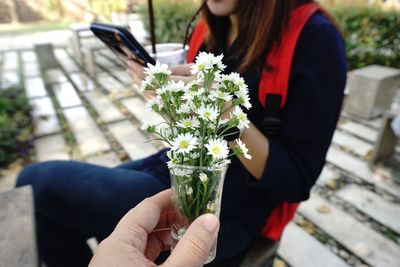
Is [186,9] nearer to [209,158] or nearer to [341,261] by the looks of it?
[341,261]

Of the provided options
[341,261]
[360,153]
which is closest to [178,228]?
Result: [341,261]

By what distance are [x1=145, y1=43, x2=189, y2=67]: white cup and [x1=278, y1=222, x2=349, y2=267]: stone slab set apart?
1512 millimetres

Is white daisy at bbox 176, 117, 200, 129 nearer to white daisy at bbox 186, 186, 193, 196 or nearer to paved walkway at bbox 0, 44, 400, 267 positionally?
white daisy at bbox 186, 186, 193, 196

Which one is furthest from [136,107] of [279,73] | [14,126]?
[279,73]

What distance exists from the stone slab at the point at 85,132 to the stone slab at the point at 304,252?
2090 millimetres

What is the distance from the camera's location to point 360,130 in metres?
3.84

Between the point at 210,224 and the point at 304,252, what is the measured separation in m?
1.74

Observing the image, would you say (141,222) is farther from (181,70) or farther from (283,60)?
(283,60)

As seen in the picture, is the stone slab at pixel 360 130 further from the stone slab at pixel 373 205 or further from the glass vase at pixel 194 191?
the glass vase at pixel 194 191

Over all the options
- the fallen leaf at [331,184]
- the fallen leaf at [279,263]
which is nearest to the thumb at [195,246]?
the fallen leaf at [279,263]

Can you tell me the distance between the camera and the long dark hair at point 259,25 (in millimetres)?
1308

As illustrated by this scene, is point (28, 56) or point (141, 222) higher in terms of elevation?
point (141, 222)

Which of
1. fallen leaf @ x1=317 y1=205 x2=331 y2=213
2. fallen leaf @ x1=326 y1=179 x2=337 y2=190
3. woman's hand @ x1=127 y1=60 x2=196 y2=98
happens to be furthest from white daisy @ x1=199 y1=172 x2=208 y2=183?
fallen leaf @ x1=326 y1=179 x2=337 y2=190

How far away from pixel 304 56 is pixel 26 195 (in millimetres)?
1172
